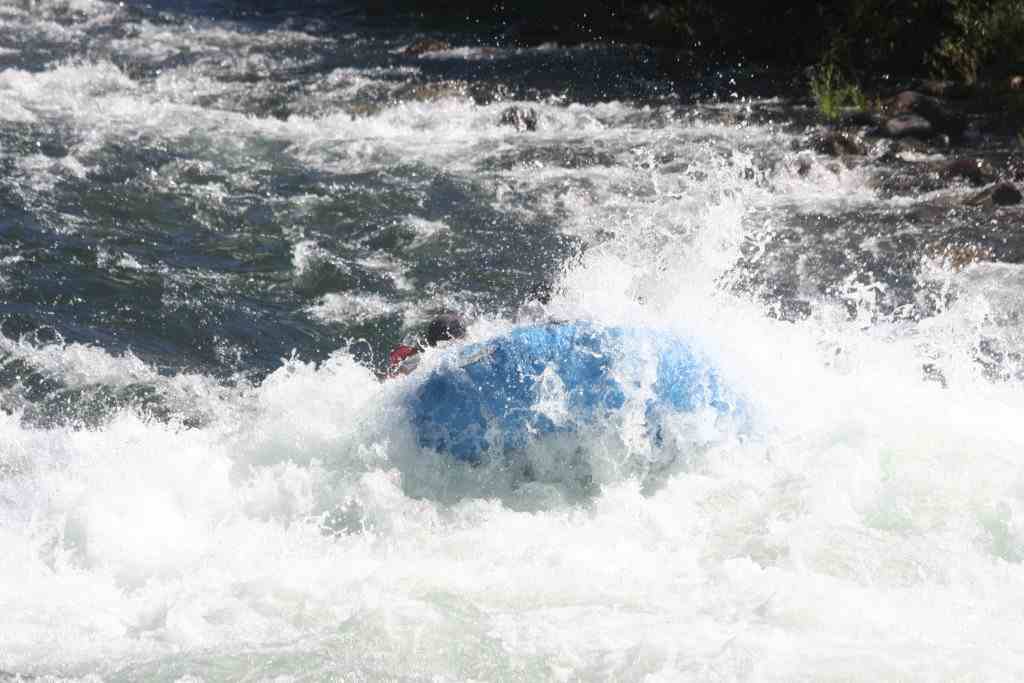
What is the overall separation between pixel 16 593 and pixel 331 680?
49.3 inches

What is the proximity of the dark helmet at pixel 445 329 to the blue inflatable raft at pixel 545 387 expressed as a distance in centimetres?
103

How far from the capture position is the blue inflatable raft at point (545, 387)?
194 inches

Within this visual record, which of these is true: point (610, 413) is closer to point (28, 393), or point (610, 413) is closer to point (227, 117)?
point (28, 393)

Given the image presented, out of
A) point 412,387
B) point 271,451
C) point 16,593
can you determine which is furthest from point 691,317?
point 16,593

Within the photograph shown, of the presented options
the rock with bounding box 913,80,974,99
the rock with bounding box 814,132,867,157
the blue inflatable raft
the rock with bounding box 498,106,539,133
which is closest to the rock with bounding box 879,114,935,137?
the rock with bounding box 814,132,867,157

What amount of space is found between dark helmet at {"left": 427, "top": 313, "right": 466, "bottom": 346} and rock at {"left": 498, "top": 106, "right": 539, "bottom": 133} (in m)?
4.34

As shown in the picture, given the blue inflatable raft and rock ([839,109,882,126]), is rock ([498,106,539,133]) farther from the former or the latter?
the blue inflatable raft

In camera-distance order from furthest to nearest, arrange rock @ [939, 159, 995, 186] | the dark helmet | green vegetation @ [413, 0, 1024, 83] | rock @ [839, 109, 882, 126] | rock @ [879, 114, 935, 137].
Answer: green vegetation @ [413, 0, 1024, 83] < rock @ [839, 109, 882, 126] < rock @ [879, 114, 935, 137] < rock @ [939, 159, 995, 186] < the dark helmet

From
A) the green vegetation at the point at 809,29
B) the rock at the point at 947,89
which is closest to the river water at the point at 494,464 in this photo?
the rock at the point at 947,89

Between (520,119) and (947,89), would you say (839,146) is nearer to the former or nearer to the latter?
(947,89)

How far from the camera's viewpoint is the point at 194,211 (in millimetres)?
8656

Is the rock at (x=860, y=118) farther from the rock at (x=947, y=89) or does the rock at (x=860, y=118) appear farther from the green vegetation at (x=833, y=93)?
the rock at (x=947, y=89)

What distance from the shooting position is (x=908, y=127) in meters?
9.68

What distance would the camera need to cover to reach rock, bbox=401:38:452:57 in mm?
12797
